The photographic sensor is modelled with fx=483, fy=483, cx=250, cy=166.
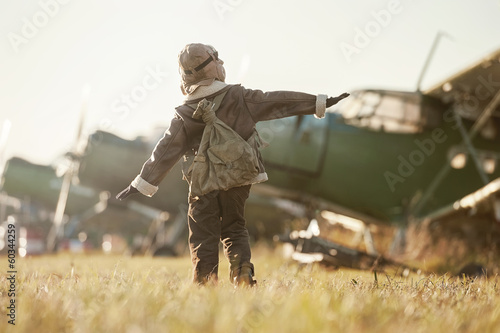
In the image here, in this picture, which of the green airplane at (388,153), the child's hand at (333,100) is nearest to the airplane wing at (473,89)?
the green airplane at (388,153)

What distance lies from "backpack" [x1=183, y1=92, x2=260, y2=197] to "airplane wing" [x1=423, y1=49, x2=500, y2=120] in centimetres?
510

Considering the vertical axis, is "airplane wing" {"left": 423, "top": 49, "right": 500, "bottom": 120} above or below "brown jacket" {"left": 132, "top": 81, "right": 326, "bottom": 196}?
above

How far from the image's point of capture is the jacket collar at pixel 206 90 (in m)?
2.69

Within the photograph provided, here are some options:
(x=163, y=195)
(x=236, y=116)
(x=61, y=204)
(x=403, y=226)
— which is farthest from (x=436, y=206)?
(x=61, y=204)

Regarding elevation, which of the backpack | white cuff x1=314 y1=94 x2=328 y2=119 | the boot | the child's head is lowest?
the boot

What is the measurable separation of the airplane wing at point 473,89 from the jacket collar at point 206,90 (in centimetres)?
498

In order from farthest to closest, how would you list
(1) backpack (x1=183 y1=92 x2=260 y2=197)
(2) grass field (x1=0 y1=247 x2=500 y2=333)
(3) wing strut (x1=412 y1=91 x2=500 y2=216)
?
1. (3) wing strut (x1=412 y1=91 x2=500 y2=216)
2. (1) backpack (x1=183 y1=92 x2=260 y2=197)
3. (2) grass field (x1=0 y1=247 x2=500 y2=333)

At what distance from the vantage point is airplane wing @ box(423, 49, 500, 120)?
6.54 meters

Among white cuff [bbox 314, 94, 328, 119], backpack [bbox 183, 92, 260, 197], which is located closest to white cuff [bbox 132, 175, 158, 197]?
backpack [bbox 183, 92, 260, 197]

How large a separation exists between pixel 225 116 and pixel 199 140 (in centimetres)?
21

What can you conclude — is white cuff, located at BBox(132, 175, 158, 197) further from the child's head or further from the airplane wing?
the airplane wing

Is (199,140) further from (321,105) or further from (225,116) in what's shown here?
(321,105)

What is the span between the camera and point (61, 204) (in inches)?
444

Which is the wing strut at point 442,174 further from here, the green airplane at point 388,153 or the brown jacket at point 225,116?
the brown jacket at point 225,116
